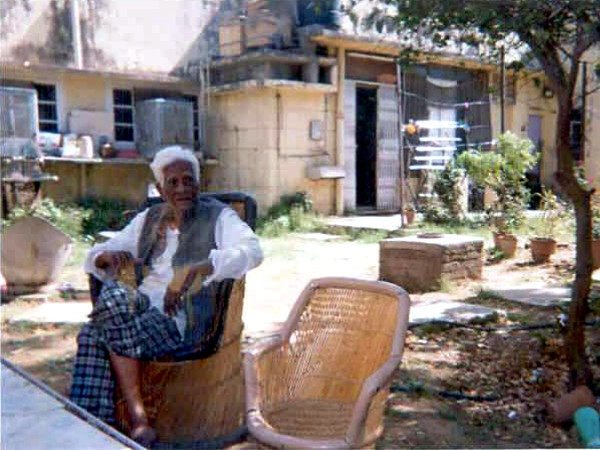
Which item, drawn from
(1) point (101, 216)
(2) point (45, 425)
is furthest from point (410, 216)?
(2) point (45, 425)

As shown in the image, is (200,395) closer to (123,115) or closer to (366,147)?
(123,115)

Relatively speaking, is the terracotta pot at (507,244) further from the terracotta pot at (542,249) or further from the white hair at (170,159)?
the white hair at (170,159)

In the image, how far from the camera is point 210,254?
2656mm

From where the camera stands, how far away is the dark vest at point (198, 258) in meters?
2.62

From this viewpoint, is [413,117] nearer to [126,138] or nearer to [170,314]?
[126,138]

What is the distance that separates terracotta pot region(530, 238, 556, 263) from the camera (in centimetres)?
733

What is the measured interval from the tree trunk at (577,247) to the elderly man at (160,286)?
5.31 feet

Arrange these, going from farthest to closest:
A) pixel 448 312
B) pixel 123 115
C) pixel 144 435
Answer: pixel 123 115 → pixel 448 312 → pixel 144 435

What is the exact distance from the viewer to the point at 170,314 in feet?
8.90

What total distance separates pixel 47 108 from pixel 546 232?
7.68 meters

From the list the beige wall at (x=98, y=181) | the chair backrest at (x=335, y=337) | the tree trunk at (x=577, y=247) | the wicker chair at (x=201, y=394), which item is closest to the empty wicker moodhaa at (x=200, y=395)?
the wicker chair at (x=201, y=394)

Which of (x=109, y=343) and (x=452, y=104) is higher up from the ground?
(x=452, y=104)

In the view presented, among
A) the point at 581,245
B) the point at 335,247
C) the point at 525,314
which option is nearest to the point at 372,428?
the point at 581,245

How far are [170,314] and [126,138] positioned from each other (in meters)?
9.09
